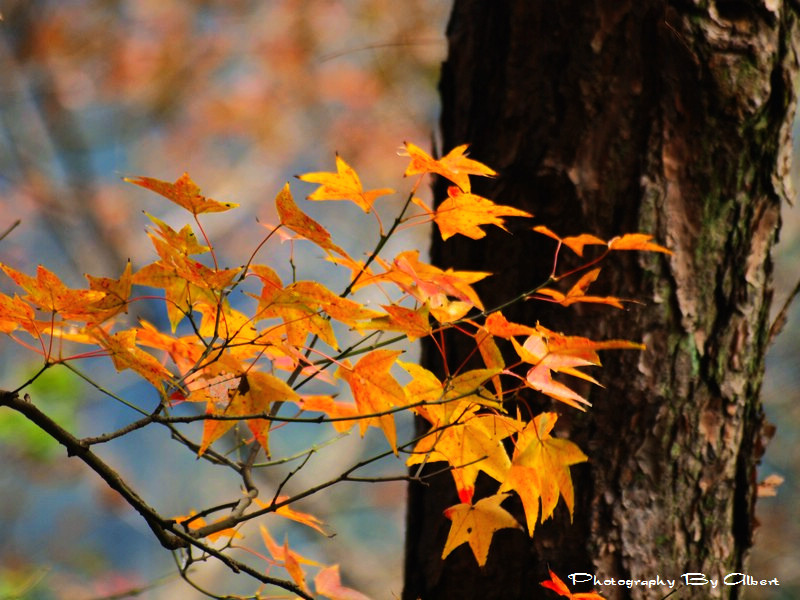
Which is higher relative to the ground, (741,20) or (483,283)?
(741,20)

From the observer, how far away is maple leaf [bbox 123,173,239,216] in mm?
574

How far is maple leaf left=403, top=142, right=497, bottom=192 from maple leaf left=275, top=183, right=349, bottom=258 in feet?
0.29

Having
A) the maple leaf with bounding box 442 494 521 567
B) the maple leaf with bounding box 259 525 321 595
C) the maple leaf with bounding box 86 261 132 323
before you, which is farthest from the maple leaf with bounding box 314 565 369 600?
the maple leaf with bounding box 86 261 132 323

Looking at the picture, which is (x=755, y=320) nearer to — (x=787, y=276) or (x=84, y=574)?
(x=787, y=276)

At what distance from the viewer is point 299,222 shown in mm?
596

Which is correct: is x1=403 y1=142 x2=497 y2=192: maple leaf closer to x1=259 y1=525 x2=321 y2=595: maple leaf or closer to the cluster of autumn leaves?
the cluster of autumn leaves

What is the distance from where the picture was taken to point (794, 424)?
3725mm

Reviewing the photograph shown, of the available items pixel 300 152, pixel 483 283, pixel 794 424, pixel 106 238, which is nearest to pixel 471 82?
pixel 483 283

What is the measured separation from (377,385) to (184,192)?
24 centimetres

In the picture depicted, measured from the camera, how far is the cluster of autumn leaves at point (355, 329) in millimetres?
603

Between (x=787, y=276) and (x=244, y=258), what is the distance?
11.6 ft

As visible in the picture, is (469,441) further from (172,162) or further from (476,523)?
(172,162)

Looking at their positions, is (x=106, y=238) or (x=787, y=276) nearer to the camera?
(x=106, y=238)

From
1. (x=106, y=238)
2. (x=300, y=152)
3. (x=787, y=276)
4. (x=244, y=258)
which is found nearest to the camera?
(x=106, y=238)
